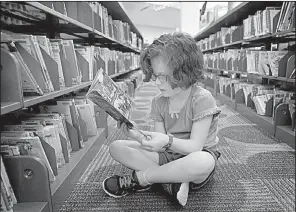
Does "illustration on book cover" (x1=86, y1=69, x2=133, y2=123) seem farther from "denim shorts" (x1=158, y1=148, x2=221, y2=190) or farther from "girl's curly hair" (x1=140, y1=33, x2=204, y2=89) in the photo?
"denim shorts" (x1=158, y1=148, x2=221, y2=190)

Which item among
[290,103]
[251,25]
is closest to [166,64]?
[290,103]

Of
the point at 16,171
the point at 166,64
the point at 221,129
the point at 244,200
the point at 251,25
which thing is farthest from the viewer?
the point at 251,25

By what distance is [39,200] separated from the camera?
38.0 inches

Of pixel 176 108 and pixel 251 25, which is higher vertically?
pixel 251 25

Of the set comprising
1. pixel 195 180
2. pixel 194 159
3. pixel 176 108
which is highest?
pixel 176 108

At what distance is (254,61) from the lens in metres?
2.80

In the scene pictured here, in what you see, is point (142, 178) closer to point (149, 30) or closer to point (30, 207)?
point (30, 207)

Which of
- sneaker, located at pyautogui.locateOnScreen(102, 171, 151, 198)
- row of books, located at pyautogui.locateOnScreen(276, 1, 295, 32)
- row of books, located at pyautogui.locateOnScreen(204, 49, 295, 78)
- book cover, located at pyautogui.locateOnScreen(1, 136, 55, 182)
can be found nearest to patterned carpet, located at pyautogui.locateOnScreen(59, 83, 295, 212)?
sneaker, located at pyautogui.locateOnScreen(102, 171, 151, 198)

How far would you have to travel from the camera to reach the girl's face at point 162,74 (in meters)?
1.08

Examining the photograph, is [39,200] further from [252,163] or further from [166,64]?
[252,163]

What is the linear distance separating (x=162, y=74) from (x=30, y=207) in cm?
71

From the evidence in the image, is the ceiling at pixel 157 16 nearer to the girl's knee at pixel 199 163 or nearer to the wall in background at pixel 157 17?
the wall in background at pixel 157 17

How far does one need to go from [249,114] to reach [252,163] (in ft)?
3.87

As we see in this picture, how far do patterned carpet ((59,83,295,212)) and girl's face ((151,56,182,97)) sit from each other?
0.51 m
